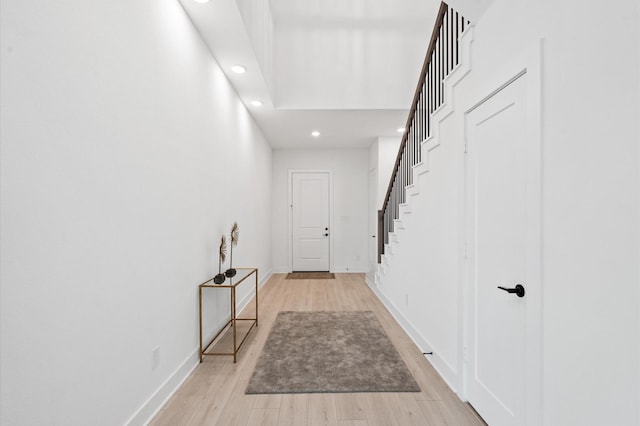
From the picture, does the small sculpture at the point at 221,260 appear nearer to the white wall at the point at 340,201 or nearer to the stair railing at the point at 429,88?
the stair railing at the point at 429,88

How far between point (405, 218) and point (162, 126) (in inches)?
97.2

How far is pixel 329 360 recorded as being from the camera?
274 cm

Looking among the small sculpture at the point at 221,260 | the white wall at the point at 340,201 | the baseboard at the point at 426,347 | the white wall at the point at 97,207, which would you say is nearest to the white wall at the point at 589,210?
the baseboard at the point at 426,347

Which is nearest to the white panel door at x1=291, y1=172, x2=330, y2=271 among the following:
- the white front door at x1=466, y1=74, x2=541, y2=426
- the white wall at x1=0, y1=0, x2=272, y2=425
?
the white wall at x1=0, y1=0, x2=272, y2=425

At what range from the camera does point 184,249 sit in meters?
2.42

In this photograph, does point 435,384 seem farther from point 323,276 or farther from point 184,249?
point 323,276

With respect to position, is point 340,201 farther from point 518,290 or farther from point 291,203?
point 518,290

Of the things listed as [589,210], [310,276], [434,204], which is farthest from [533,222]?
[310,276]

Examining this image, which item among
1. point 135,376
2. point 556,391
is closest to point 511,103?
point 556,391

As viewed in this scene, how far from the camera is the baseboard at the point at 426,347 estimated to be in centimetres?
232

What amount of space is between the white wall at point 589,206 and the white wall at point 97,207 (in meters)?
1.98

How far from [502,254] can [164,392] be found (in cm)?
222

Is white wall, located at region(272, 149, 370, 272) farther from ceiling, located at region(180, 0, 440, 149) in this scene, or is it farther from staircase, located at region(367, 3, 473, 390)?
staircase, located at region(367, 3, 473, 390)

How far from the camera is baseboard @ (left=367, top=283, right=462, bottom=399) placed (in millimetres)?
2316
